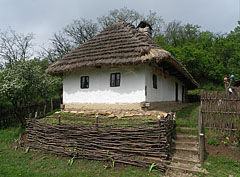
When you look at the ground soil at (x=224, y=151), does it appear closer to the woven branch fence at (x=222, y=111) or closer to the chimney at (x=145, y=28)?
the woven branch fence at (x=222, y=111)

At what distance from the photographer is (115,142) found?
534 centimetres

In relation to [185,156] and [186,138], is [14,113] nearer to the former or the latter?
[186,138]

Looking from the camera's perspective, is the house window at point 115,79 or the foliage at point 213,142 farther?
the house window at point 115,79

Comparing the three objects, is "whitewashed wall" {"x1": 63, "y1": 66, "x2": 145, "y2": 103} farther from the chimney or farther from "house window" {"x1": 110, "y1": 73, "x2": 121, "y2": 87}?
the chimney

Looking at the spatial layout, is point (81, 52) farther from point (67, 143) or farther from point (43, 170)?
point (43, 170)

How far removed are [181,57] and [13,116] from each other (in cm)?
1530

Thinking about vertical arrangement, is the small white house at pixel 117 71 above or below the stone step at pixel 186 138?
above

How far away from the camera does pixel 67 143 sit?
19.7 ft

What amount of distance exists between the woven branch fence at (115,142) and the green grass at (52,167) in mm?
193

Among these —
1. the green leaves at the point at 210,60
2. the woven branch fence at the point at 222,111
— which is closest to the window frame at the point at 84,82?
the woven branch fence at the point at 222,111

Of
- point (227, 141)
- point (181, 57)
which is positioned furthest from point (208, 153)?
point (181, 57)

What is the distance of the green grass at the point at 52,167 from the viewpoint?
4.60 metres

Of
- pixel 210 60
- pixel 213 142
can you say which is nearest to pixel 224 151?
pixel 213 142

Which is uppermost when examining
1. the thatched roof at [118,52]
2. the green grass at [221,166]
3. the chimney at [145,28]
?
the chimney at [145,28]
